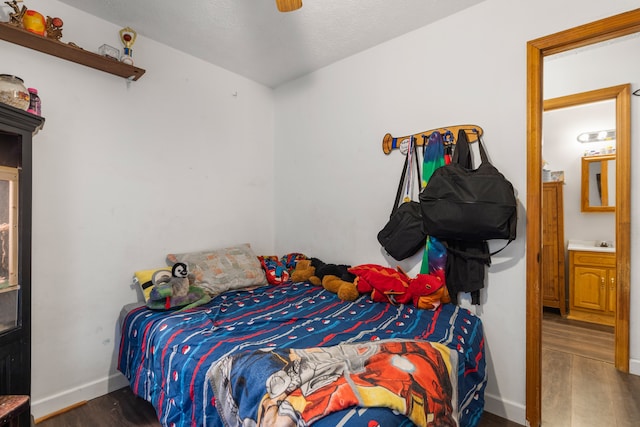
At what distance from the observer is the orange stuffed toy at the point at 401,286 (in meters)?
1.96

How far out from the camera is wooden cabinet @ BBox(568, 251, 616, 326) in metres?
3.40

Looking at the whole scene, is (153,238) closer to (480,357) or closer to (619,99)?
(480,357)

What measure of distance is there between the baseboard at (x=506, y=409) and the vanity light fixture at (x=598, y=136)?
3.39 meters

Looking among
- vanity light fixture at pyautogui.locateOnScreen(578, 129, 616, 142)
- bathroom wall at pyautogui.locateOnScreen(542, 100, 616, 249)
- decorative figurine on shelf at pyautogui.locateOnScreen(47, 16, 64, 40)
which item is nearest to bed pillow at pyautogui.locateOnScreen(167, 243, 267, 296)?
decorative figurine on shelf at pyautogui.locateOnScreen(47, 16, 64, 40)

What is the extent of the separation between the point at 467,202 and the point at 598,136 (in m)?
3.16

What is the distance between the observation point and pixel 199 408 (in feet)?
4.33

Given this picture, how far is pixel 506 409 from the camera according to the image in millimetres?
1899

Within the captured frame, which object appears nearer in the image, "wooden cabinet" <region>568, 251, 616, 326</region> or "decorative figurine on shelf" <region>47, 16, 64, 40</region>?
"decorative figurine on shelf" <region>47, 16, 64, 40</region>

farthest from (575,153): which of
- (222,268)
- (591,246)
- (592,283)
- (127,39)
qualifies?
(127,39)

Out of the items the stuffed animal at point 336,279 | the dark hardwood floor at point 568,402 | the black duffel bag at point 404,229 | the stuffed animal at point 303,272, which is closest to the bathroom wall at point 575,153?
the dark hardwood floor at point 568,402

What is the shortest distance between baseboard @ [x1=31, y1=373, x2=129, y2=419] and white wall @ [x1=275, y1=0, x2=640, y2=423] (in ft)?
5.51

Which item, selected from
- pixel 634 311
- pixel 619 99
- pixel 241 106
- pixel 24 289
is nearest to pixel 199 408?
pixel 24 289

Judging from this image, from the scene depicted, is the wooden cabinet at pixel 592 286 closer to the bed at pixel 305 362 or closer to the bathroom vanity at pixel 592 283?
the bathroom vanity at pixel 592 283

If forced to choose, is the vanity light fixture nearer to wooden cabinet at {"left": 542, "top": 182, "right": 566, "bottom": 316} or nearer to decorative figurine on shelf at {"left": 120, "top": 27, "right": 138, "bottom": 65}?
wooden cabinet at {"left": 542, "top": 182, "right": 566, "bottom": 316}
